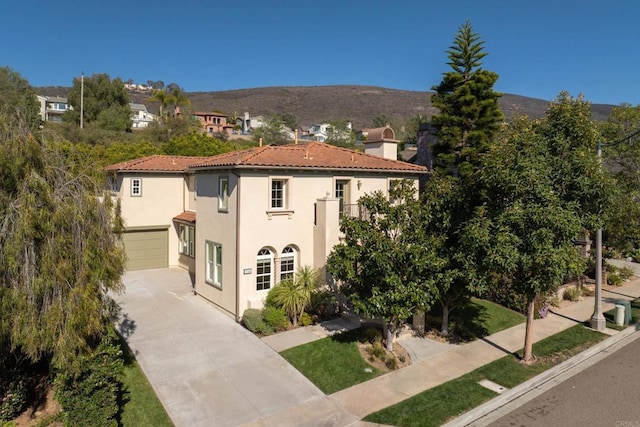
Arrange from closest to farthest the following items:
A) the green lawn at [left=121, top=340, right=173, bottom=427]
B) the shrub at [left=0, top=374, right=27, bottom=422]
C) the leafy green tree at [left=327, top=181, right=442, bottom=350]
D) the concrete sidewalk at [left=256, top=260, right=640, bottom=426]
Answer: the shrub at [left=0, top=374, right=27, bottom=422], the green lawn at [left=121, top=340, right=173, bottom=427], the concrete sidewalk at [left=256, top=260, right=640, bottom=426], the leafy green tree at [left=327, top=181, right=442, bottom=350]

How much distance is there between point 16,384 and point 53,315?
315cm

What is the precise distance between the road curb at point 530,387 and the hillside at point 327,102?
12885 cm

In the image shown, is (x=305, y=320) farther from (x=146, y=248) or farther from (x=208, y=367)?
(x=146, y=248)

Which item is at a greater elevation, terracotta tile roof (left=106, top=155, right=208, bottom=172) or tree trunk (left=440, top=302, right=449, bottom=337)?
terracotta tile roof (left=106, top=155, right=208, bottom=172)

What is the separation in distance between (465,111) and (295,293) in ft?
53.7

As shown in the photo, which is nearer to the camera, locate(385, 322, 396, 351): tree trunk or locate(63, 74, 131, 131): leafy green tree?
locate(385, 322, 396, 351): tree trunk

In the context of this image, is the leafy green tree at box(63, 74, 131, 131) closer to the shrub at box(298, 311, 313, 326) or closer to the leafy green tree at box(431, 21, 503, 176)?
the leafy green tree at box(431, 21, 503, 176)

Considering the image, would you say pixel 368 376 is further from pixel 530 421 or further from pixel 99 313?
pixel 99 313

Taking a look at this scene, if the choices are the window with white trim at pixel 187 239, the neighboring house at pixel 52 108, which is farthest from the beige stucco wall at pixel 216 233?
the neighboring house at pixel 52 108

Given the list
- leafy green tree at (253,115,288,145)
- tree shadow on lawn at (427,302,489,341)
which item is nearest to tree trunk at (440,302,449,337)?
tree shadow on lawn at (427,302,489,341)

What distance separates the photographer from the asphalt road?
1014cm

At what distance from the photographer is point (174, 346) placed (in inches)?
531

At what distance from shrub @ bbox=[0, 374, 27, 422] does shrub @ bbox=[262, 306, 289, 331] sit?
7162 millimetres

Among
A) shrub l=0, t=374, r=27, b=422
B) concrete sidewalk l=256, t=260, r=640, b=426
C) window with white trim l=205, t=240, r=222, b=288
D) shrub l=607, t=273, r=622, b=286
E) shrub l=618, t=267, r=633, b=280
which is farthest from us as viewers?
shrub l=618, t=267, r=633, b=280
